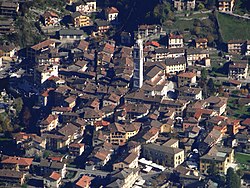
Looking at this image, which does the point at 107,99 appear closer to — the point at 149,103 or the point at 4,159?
the point at 149,103

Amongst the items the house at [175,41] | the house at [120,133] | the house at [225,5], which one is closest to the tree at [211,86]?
the house at [175,41]

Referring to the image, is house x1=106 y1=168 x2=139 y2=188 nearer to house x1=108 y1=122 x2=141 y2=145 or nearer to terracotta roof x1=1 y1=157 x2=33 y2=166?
house x1=108 y1=122 x2=141 y2=145

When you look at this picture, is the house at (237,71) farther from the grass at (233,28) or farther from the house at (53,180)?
the house at (53,180)

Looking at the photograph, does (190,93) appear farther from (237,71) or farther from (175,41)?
(175,41)

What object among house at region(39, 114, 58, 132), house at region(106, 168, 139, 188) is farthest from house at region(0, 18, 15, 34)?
house at region(106, 168, 139, 188)

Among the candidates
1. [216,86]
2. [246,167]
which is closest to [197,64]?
[216,86]

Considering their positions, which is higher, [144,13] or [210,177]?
[144,13]
